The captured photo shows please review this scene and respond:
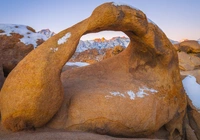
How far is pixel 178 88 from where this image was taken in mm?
3807

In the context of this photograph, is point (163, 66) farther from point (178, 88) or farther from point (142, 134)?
point (142, 134)

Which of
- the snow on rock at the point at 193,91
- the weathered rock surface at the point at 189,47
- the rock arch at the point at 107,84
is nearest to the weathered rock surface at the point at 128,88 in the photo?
the rock arch at the point at 107,84

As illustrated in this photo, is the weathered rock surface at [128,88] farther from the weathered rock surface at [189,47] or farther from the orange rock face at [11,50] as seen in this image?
the weathered rock surface at [189,47]

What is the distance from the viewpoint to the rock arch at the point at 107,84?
2466mm

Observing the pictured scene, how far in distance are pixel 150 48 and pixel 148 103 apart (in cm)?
75

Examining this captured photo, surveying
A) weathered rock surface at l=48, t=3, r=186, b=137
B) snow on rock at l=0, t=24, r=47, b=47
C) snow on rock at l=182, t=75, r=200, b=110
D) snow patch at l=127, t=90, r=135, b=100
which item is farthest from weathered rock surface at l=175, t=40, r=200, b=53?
snow patch at l=127, t=90, r=135, b=100

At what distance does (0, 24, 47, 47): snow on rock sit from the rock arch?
Answer: 1.01 metres

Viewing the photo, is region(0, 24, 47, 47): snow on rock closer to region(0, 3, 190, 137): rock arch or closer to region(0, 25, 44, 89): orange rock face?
region(0, 25, 44, 89): orange rock face

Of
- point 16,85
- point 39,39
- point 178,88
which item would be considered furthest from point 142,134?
point 39,39

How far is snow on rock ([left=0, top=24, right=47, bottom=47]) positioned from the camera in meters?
3.98

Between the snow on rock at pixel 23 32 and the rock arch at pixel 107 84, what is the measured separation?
3.32 feet

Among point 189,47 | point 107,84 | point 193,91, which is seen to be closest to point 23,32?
point 107,84

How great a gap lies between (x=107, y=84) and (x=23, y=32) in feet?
5.96

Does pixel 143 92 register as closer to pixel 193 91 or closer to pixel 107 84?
pixel 107 84
